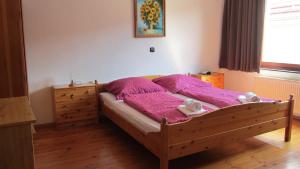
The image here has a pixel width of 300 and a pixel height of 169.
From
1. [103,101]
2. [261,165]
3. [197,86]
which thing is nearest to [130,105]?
[103,101]

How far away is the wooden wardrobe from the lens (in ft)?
8.96

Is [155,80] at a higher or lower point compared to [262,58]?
lower

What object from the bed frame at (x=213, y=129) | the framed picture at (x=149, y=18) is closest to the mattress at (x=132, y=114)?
the bed frame at (x=213, y=129)

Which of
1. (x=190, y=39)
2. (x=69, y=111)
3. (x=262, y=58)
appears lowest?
(x=69, y=111)

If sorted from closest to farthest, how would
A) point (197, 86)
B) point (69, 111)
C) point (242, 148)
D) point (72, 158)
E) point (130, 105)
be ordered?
point (72, 158) → point (242, 148) → point (130, 105) → point (69, 111) → point (197, 86)

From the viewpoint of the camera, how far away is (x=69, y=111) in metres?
3.82

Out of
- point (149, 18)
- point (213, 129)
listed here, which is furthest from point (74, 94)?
point (213, 129)

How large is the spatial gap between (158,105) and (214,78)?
207 cm

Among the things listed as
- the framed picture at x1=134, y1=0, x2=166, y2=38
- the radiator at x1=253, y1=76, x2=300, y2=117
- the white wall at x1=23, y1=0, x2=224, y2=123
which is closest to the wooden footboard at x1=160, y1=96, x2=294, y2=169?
the radiator at x1=253, y1=76, x2=300, y2=117

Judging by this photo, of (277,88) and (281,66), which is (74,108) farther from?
(281,66)

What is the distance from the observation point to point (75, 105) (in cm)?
384

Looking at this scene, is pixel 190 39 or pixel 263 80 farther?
pixel 190 39

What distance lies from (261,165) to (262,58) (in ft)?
7.98

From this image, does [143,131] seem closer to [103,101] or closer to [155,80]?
[103,101]
